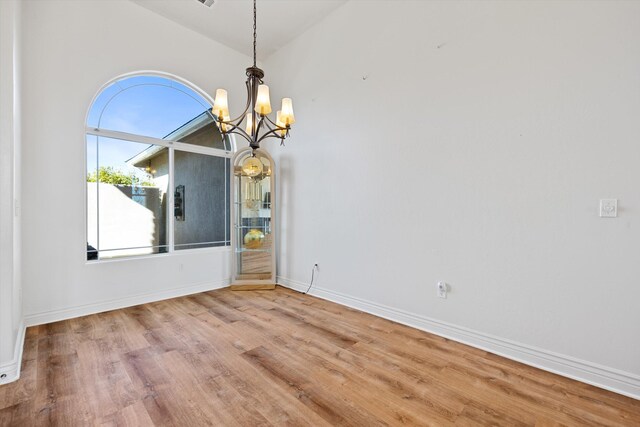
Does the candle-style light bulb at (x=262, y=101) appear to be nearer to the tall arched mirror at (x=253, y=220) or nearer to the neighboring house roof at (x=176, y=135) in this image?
the tall arched mirror at (x=253, y=220)

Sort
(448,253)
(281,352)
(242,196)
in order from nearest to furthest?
(281,352) → (448,253) → (242,196)

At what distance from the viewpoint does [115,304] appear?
3.36m

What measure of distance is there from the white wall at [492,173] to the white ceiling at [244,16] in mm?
319

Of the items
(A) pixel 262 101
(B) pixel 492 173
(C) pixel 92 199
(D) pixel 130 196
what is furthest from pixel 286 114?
(C) pixel 92 199

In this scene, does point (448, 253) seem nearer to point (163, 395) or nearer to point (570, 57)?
point (570, 57)

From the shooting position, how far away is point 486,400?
1763mm

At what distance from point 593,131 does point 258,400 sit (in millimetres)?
2889

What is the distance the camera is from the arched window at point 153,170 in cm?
339

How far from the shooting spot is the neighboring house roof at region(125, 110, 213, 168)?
3707 millimetres

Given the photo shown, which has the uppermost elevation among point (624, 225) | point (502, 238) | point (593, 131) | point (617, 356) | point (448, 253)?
point (593, 131)

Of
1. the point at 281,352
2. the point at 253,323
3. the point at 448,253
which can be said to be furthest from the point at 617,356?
the point at 253,323

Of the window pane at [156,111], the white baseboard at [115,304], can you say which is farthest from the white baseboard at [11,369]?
the window pane at [156,111]

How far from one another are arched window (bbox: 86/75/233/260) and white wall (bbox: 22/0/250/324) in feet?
0.59

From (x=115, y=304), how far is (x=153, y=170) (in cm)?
176
